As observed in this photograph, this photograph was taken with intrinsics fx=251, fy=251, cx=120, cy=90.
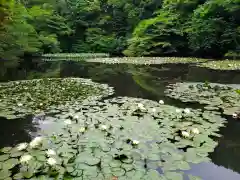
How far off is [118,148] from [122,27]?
28.9 meters

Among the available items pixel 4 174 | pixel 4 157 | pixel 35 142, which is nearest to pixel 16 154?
pixel 4 157

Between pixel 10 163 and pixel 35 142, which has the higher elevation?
pixel 35 142

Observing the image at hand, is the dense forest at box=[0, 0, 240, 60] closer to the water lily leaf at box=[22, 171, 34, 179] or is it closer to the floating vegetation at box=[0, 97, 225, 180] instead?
the floating vegetation at box=[0, 97, 225, 180]

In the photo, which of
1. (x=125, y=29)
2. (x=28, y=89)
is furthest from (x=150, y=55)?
(x=28, y=89)

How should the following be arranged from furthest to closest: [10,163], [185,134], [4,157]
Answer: [185,134] < [4,157] < [10,163]

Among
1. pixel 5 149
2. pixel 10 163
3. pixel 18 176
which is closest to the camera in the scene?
pixel 18 176

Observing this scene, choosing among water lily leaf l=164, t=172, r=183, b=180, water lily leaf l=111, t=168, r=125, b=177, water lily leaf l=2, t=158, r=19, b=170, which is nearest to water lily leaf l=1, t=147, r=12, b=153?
water lily leaf l=2, t=158, r=19, b=170

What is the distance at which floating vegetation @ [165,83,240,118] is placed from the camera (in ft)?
16.7

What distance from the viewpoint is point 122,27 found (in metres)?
31.0

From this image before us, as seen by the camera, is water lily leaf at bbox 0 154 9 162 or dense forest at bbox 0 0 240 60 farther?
dense forest at bbox 0 0 240 60

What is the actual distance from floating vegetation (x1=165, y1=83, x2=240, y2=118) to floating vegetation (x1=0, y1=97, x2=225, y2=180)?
21.5 inches

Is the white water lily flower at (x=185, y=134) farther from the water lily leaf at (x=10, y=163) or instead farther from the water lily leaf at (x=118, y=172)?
the water lily leaf at (x=10, y=163)

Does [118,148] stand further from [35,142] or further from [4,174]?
A: [4,174]

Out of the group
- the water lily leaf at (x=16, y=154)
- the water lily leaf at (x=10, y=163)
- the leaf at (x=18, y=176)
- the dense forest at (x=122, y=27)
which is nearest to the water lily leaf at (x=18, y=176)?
the leaf at (x=18, y=176)
